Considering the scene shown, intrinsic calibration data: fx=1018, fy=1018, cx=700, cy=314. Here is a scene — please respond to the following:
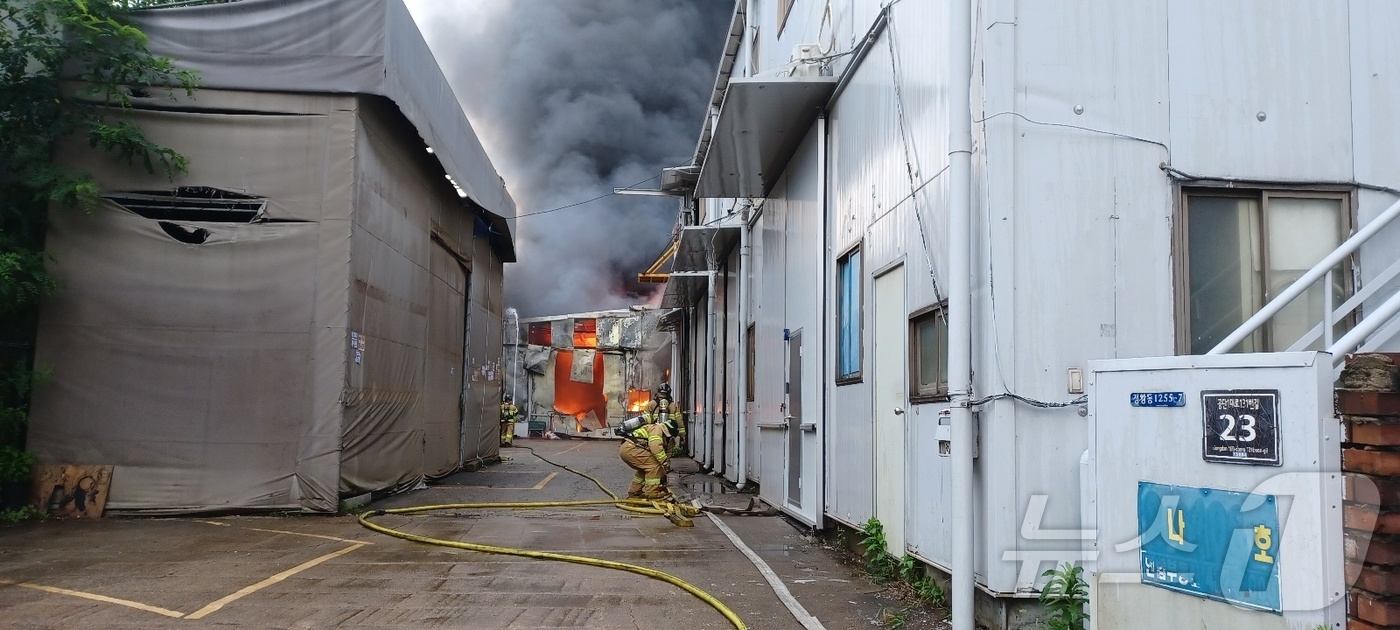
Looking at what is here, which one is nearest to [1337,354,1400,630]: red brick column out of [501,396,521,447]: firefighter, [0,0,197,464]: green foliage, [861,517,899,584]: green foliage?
[861,517,899,584]: green foliage

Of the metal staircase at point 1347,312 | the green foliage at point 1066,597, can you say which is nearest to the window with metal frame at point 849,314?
the green foliage at point 1066,597

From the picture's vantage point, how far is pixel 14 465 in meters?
11.0

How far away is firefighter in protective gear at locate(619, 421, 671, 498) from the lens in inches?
514

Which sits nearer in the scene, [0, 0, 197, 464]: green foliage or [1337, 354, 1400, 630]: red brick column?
[1337, 354, 1400, 630]: red brick column

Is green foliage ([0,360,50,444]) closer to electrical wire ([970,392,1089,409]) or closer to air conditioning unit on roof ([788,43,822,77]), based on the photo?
air conditioning unit on roof ([788,43,822,77])

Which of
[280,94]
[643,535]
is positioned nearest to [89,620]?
[643,535]

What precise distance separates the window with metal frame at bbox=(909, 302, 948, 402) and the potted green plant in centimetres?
970

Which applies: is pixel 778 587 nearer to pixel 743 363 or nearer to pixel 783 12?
pixel 743 363

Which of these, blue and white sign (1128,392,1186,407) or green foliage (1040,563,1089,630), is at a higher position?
blue and white sign (1128,392,1186,407)

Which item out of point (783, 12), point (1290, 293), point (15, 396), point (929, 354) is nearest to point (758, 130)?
point (783, 12)

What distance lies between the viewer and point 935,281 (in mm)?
6871

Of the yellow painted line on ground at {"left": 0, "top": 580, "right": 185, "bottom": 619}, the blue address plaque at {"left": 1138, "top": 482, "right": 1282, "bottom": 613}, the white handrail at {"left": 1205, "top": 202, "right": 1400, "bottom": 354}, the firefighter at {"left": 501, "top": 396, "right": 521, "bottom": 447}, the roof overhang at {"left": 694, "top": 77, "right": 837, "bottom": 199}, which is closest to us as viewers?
the blue address plaque at {"left": 1138, "top": 482, "right": 1282, "bottom": 613}

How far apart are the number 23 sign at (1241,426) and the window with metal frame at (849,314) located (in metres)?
4.99

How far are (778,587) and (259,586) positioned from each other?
386cm
